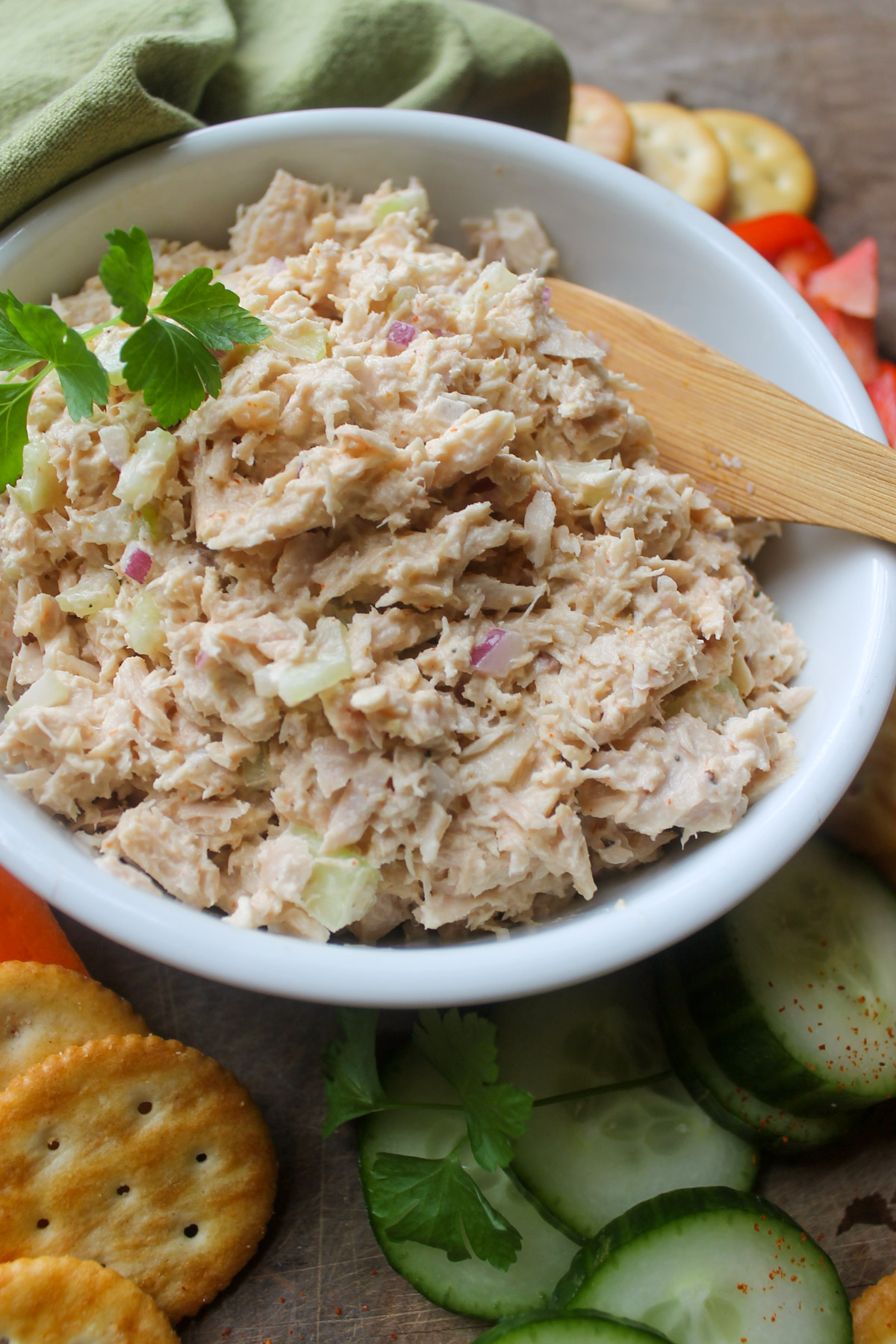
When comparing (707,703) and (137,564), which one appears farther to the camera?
(707,703)

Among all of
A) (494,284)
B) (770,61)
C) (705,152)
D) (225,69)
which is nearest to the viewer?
(494,284)

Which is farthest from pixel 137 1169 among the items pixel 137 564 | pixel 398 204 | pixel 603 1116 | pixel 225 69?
pixel 225 69

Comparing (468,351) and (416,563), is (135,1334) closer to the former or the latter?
(416,563)

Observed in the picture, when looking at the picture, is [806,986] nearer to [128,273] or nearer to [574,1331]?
[574,1331]

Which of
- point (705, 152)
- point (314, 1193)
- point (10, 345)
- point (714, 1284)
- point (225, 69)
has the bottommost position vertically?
point (714, 1284)

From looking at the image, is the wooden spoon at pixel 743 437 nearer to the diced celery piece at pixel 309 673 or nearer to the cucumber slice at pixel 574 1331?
the diced celery piece at pixel 309 673

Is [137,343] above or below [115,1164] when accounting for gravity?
above

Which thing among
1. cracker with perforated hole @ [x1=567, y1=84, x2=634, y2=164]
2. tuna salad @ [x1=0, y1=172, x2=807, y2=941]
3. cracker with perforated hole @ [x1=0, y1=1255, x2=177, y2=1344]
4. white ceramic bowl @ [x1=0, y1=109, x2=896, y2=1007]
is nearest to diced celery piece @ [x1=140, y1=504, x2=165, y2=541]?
tuna salad @ [x1=0, y1=172, x2=807, y2=941]

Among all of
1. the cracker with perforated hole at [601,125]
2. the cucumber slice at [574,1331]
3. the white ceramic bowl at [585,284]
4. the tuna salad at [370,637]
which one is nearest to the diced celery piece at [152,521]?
the tuna salad at [370,637]
